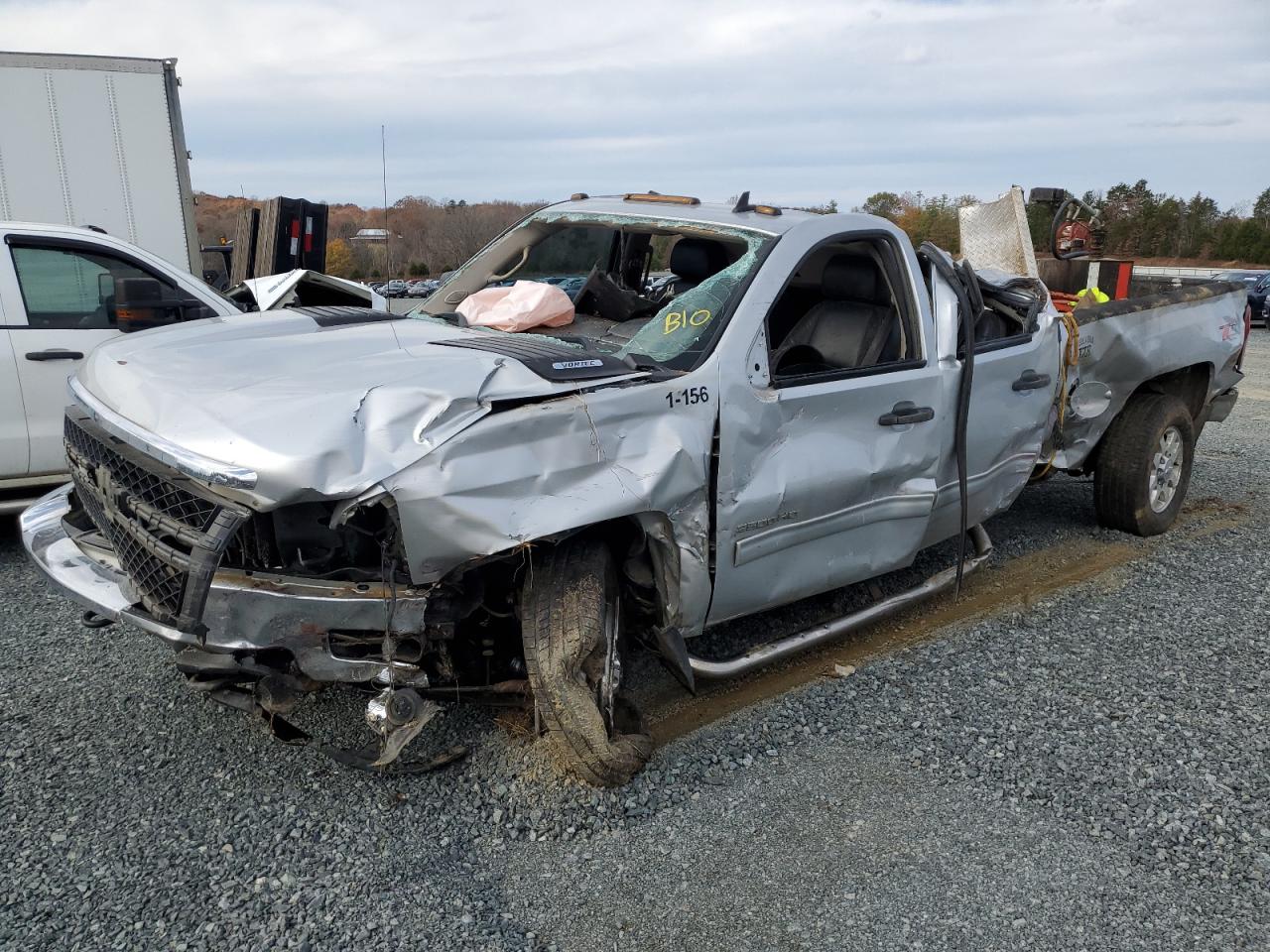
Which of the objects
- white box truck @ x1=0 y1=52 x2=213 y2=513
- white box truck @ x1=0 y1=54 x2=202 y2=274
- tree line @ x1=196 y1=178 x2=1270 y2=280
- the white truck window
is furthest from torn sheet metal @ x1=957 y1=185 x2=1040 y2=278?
white box truck @ x1=0 y1=54 x2=202 y2=274

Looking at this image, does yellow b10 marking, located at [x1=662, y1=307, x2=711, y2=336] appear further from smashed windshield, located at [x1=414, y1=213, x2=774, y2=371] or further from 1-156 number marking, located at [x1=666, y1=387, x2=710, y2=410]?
1-156 number marking, located at [x1=666, y1=387, x2=710, y2=410]

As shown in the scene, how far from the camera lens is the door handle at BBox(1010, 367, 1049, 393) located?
4816mm

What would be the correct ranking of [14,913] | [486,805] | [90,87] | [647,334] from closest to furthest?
[14,913] → [486,805] → [647,334] → [90,87]

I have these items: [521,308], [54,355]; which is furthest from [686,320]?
[54,355]

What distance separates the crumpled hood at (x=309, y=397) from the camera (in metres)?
2.69

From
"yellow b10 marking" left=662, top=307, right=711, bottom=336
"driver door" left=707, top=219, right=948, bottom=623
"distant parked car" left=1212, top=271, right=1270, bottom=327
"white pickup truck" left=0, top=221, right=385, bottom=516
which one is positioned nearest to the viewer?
"driver door" left=707, top=219, right=948, bottom=623

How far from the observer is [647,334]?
368 cm

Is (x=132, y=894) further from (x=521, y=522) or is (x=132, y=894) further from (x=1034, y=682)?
(x=1034, y=682)

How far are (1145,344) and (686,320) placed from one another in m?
3.37

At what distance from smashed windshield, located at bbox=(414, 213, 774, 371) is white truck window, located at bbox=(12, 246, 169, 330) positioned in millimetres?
2211

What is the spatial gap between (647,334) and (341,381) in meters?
1.14

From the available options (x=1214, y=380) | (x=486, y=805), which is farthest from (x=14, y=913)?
(x=1214, y=380)

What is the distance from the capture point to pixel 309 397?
2.92m

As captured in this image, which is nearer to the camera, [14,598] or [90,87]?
[14,598]
